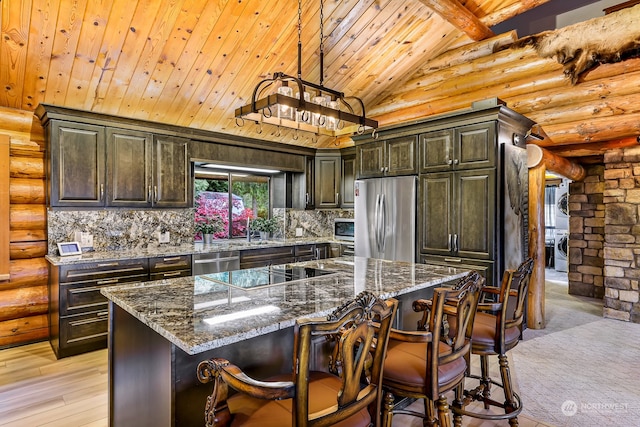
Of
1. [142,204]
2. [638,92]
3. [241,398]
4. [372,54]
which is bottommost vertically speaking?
[241,398]

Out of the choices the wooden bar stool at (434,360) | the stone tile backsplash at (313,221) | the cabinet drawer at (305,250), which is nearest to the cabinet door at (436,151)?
the stone tile backsplash at (313,221)

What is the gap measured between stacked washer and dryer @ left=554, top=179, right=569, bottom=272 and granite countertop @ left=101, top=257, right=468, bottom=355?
7.76 metres

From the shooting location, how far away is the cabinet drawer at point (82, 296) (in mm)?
3465

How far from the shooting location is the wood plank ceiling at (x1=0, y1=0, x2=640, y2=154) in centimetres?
308

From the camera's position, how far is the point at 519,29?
14.1ft

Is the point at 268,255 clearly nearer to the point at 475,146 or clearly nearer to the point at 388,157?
the point at 388,157

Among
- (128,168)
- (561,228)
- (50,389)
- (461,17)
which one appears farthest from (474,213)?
(561,228)

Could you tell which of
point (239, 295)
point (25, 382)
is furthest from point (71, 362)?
point (239, 295)

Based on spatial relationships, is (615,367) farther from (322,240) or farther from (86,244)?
(86,244)

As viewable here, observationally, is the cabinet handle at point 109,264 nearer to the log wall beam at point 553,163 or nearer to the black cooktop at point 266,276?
the black cooktop at point 266,276

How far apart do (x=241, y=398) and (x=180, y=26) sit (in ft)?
10.8

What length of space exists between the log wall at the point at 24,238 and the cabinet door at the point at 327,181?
3718 mm

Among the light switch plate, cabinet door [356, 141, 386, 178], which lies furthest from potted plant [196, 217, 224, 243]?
cabinet door [356, 141, 386, 178]

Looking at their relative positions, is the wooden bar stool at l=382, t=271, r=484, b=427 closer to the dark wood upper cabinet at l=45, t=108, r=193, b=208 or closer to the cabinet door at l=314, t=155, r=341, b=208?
the dark wood upper cabinet at l=45, t=108, r=193, b=208
